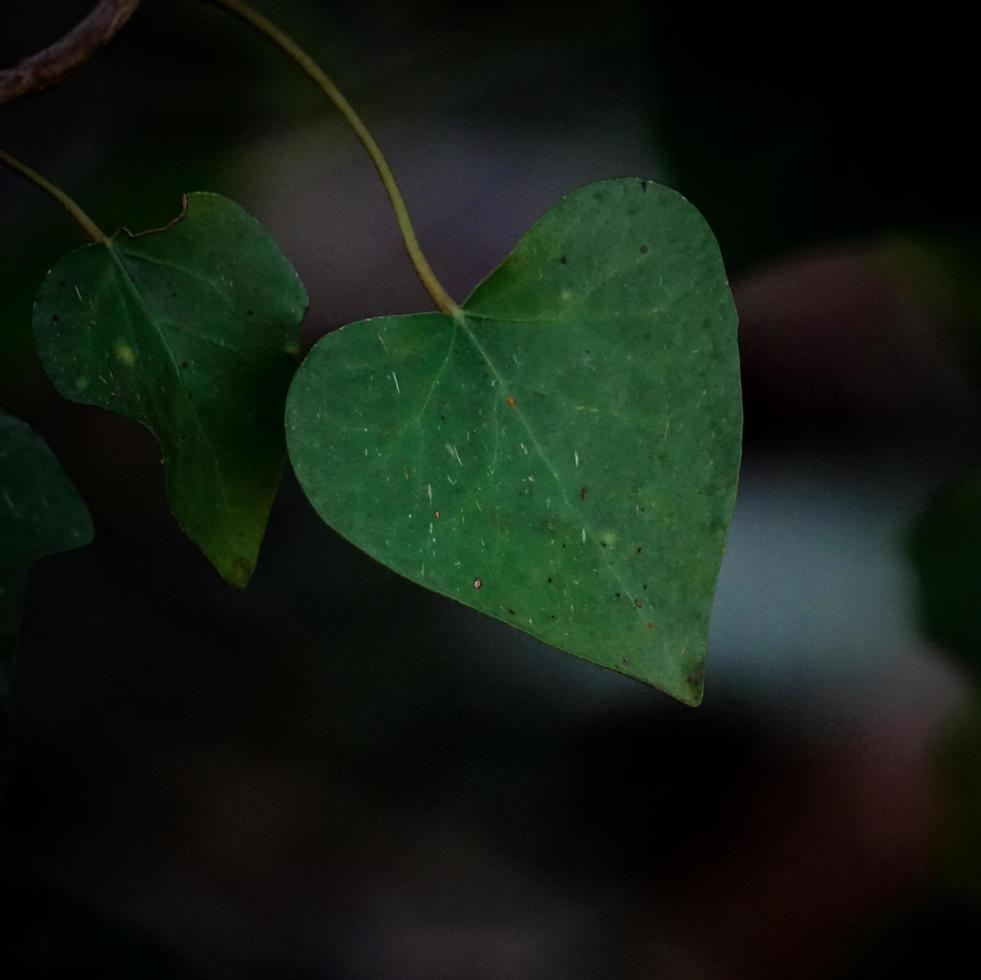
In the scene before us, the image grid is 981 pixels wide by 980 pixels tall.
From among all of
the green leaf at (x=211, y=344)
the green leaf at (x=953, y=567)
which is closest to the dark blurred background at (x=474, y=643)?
the green leaf at (x=953, y=567)

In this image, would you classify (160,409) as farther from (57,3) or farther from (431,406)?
(57,3)

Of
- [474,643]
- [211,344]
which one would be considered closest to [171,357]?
[211,344]

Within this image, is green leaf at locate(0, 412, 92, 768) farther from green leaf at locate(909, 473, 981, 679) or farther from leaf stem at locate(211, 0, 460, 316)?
green leaf at locate(909, 473, 981, 679)

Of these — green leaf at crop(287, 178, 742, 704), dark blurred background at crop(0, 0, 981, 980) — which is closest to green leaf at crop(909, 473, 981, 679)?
dark blurred background at crop(0, 0, 981, 980)

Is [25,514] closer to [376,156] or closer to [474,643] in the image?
[376,156]

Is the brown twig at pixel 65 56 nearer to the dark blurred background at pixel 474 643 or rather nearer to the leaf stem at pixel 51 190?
the leaf stem at pixel 51 190

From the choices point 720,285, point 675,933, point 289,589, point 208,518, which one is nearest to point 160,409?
point 208,518
